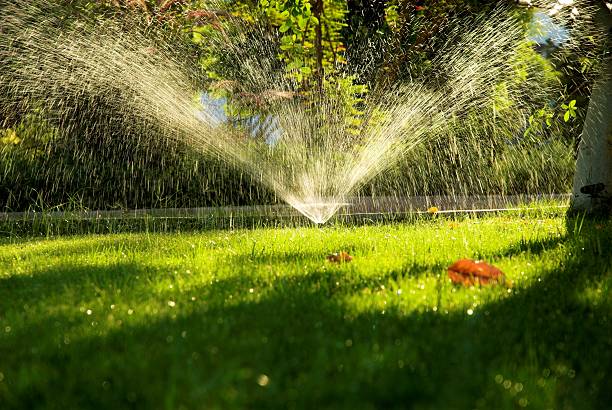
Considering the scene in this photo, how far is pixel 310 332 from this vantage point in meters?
2.12

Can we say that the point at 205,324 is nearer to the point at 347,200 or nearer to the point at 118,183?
the point at 347,200

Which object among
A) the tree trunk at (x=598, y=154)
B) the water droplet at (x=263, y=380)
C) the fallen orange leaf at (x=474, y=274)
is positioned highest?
the tree trunk at (x=598, y=154)

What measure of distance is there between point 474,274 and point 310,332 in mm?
1118

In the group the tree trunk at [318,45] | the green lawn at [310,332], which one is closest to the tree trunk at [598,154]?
the green lawn at [310,332]

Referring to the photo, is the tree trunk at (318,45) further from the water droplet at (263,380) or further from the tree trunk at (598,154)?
the water droplet at (263,380)

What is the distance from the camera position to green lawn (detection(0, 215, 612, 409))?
1.61 m

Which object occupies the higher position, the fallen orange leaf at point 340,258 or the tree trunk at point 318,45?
the tree trunk at point 318,45

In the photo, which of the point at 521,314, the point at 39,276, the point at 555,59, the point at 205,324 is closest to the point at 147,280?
the point at 39,276

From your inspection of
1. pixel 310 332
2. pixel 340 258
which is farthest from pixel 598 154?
pixel 310 332

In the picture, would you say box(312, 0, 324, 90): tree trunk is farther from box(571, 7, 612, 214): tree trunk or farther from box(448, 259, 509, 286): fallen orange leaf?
box(448, 259, 509, 286): fallen orange leaf

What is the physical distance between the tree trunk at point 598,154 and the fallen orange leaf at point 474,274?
10.4ft

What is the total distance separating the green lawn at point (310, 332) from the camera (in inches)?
63.5

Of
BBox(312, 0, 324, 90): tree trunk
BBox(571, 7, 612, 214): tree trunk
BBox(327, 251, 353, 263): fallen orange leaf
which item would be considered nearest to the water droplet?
BBox(327, 251, 353, 263): fallen orange leaf

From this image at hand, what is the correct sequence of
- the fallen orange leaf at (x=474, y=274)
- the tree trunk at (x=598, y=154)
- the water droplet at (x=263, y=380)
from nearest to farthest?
the water droplet at (x=263, y=380) → the fallen orange leaf at (x=474, y=274) → the tree trunk at (x=598, y=154)
